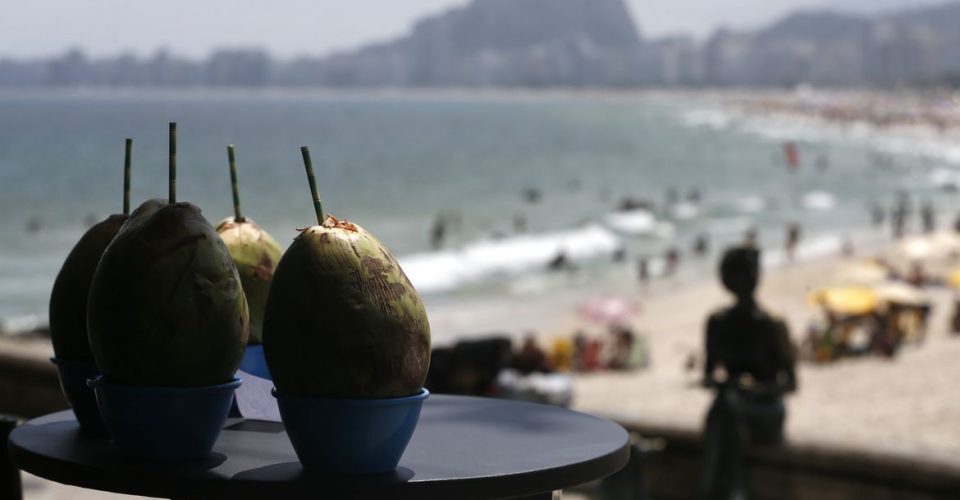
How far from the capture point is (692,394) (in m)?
20.0

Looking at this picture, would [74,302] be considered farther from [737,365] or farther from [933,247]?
[933,247]

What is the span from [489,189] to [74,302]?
75538 mm

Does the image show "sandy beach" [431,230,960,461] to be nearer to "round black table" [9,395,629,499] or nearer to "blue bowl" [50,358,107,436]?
"round black table" [9,395,629,499]

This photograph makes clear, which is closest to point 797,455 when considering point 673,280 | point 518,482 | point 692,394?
point 518,482

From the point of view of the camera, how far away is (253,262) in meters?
2.75

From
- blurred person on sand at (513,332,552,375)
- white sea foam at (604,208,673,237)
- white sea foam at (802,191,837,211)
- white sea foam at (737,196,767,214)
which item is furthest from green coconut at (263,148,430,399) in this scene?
white sea foam at (802,191,837,211)

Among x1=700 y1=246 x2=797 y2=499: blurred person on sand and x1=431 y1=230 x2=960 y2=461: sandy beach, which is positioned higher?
x1=700 y1=246 x2=797 y2=499: blurred person on sand

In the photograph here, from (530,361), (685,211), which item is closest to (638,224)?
(685,211)

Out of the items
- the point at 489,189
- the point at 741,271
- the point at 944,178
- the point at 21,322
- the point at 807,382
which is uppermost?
the point at 741,271

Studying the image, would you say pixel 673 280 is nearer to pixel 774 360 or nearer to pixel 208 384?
pixel 774 360

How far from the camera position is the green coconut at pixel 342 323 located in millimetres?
2146

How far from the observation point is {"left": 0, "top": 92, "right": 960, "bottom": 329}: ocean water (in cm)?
4331

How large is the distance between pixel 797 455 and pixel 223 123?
148 meters

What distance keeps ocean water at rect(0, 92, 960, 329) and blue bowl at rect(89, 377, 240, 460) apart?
1180 inches
